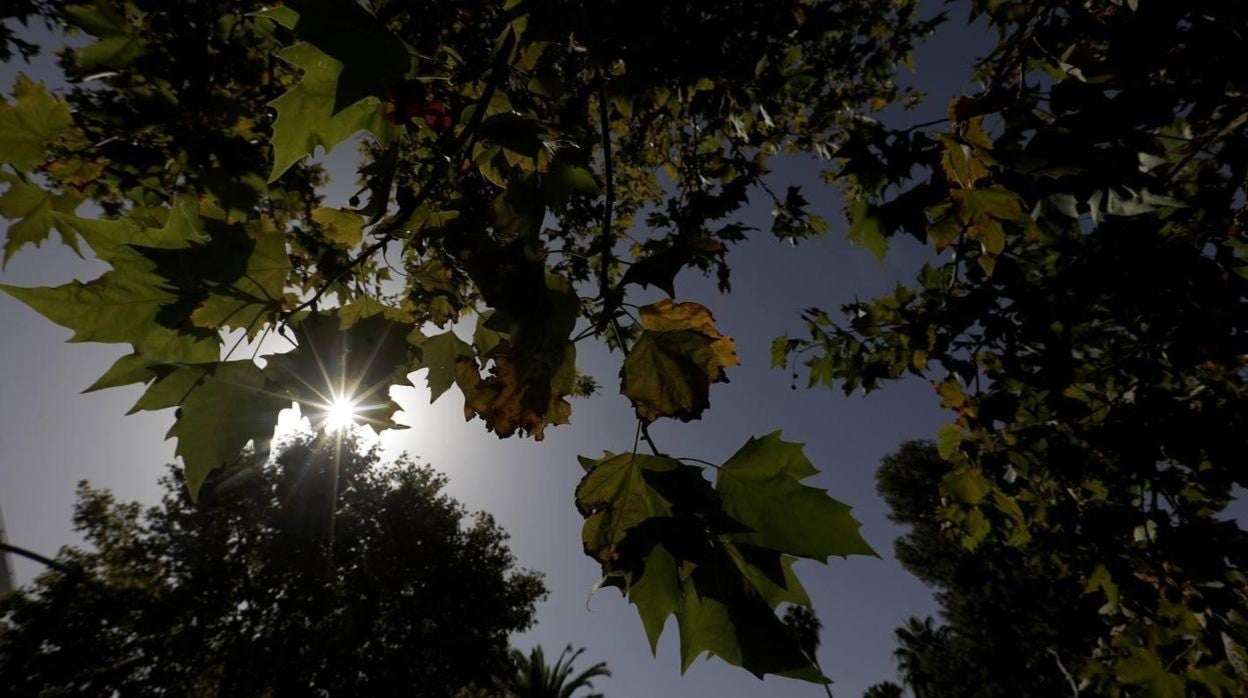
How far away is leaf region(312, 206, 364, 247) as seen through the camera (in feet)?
4.44

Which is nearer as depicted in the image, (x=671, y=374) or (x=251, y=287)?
(x=671, y=374)

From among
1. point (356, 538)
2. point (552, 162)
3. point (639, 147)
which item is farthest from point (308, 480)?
point (552, 162)

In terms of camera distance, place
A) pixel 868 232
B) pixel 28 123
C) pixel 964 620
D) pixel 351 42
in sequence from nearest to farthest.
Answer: pixel 351 42
pixel 28 123
pixel 868 232
pixel 964 620

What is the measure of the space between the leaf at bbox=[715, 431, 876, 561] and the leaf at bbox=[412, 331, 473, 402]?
89 centimetres

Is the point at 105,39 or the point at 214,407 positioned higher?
the point at 105,39

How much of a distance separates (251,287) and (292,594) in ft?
76.9

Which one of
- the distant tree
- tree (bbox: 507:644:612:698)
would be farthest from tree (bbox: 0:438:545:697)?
the distant tree

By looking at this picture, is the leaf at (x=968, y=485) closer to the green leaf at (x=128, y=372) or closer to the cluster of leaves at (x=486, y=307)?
the cluster of leaves at (x=486, y=307)

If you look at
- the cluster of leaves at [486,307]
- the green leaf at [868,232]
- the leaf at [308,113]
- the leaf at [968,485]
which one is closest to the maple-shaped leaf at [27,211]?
the cluster of leaves at [486,307]

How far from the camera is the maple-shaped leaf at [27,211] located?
1857 millimetres

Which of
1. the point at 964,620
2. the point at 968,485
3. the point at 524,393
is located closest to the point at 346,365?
the point at 524,393

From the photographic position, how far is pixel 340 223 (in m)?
1.35

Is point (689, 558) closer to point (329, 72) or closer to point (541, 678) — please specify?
point (329, 72)

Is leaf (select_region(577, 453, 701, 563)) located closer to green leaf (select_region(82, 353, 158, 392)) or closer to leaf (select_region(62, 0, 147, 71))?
green leaf (select_region(82, 353, 158, 392))
